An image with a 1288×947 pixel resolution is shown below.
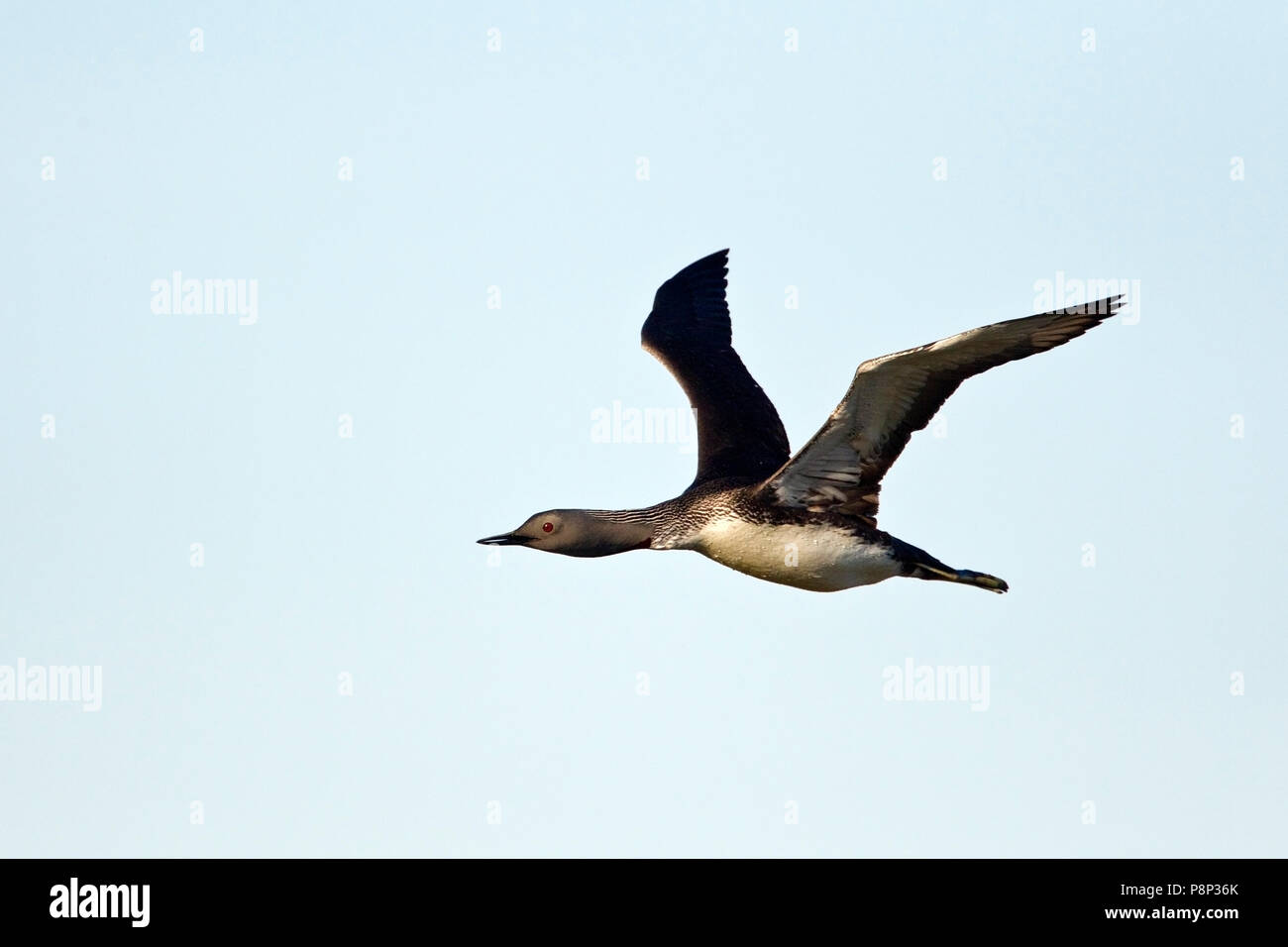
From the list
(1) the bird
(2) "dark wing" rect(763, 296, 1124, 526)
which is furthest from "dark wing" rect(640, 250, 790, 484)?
(2) "dark wing" rect(763, 296, 1124, 526)

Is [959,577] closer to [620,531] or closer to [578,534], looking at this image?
[620,531]

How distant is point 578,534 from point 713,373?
424cm

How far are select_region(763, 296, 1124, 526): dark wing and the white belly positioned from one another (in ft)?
1.02

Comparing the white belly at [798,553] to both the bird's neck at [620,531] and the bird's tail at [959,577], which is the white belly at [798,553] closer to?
the bird's tail at [959,577]

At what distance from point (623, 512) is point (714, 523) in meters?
0.92

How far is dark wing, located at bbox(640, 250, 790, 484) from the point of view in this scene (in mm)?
18000

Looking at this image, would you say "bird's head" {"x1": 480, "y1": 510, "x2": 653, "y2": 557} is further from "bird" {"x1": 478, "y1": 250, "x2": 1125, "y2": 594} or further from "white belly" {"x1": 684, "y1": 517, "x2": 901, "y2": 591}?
"white belly" {"x1": 684, "y1": 517, "x2": 901, "y2": 591}

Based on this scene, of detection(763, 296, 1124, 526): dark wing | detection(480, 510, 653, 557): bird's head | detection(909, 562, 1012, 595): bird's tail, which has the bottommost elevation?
detection(909, 562, 1012, 595): bird's tail

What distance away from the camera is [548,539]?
15.8 m

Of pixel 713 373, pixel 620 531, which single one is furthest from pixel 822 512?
pixel 713 373

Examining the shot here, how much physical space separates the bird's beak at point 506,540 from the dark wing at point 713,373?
215cm

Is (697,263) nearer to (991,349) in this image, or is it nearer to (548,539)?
(548,539)
